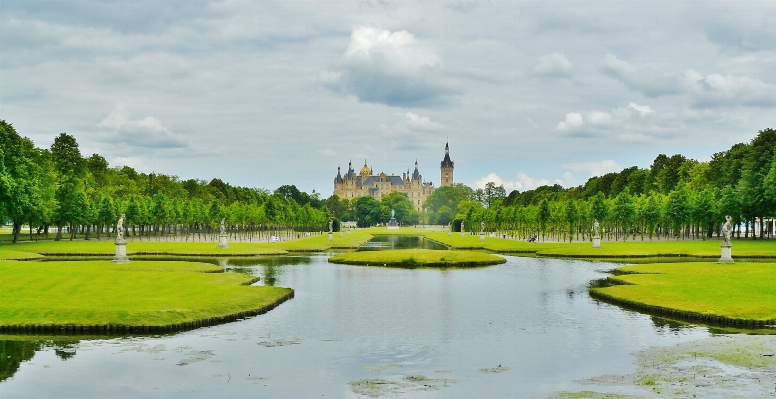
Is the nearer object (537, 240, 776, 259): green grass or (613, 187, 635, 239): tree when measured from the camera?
(537, 240, 776, 259): green grass

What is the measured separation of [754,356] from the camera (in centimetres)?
2744

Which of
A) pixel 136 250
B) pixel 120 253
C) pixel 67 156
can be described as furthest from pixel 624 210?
pixel 67 156

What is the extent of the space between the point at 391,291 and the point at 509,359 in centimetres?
2152

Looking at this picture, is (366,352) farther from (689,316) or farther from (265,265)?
(265,265)

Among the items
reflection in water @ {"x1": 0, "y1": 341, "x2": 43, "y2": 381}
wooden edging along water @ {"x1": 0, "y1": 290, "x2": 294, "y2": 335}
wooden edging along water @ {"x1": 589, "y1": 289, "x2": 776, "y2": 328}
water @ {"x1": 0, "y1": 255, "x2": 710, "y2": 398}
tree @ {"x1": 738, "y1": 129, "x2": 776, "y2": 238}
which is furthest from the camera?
tree @ {"x1": 738, "y1": 129, "x2": 776, "y2": 238}

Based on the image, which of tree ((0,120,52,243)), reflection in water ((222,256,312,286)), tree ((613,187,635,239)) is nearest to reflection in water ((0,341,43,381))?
reflection in water ((222,256,312,286))

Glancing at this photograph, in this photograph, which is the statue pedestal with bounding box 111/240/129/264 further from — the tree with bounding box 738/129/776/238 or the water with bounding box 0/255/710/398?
the tree with bounding box 738/129/776/238

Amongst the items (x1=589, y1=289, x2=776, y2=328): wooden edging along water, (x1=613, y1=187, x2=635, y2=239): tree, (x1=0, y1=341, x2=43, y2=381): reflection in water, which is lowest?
(x1=0, y1=341, x2=43, y2=381): reflection in water

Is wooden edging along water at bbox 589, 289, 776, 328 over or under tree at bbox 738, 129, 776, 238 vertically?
under

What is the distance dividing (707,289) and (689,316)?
28.5ft

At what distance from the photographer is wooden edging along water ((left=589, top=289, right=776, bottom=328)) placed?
1356 inches

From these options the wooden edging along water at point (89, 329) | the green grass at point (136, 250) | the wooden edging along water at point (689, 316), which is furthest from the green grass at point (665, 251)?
the wooden edging along water at point (89, 329)

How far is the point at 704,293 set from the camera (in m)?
43.0

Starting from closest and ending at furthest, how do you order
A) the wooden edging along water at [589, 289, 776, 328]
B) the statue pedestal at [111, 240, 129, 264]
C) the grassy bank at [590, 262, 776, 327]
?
the wooden edging along water at [589, 289, 776, 328] < the grassy bank at [590, 262, 776, 327] < the statue pedestal at [111, 240, 129, 264]
